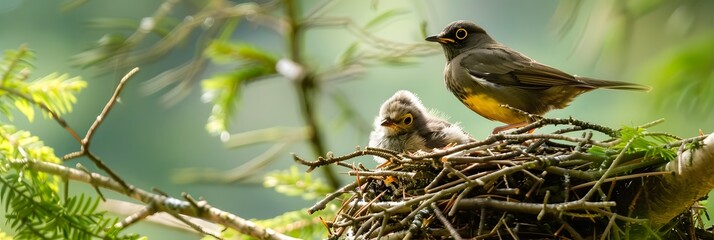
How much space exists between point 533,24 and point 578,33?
10.9 meters

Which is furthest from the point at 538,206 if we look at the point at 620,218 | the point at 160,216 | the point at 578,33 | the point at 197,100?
the point at 197,100

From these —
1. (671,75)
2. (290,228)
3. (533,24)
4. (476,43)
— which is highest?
(533,24)

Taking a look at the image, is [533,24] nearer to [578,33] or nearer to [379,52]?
[379,52]

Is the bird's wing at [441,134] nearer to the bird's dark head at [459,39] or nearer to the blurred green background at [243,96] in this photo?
the bird's dark head at [459,39]

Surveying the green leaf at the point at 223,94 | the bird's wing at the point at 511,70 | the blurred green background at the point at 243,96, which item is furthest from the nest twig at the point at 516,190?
the blurred green background at the point at 243,96

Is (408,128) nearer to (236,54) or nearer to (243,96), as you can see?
(236,54)

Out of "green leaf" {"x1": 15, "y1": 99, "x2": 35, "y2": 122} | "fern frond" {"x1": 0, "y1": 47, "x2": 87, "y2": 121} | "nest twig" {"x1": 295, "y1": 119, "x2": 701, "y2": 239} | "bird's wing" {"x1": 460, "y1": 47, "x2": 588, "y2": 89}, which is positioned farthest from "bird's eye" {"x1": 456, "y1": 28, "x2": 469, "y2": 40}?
"green leaf" {"x1": 15, "y1": 99, "x2": 35, "y2": 122}

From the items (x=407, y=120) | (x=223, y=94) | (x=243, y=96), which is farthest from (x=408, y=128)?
(x=243, y=96)

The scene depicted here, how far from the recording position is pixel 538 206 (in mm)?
2953

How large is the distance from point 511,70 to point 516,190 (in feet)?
5.55

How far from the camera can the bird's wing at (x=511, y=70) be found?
14.7ft

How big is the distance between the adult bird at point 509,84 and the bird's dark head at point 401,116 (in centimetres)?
25

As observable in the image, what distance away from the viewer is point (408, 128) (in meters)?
4.82

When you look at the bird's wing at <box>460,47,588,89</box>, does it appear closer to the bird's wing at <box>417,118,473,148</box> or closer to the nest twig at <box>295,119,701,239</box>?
the bird's wing at <box>417,118,473,148</box>
